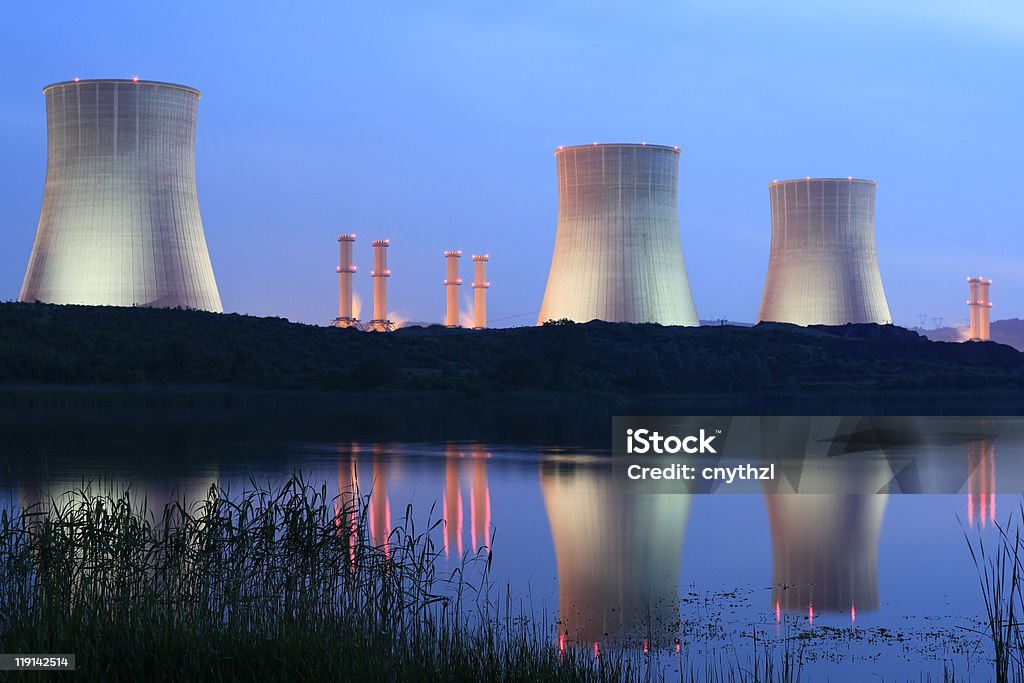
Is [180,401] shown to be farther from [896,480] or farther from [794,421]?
[896,480]

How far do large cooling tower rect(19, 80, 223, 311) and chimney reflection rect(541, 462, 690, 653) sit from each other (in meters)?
18.9

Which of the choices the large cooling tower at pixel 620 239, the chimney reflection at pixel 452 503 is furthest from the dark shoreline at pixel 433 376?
the chimney reflection at pixel 452 503

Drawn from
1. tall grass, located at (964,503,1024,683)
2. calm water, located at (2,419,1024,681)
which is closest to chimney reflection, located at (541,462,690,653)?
calm water, located at (2,419,1024,681)

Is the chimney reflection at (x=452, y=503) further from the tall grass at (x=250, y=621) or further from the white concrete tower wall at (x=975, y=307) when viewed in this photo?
the white concrete tower wall at (x=975, y=307)

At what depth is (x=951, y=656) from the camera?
6723mm

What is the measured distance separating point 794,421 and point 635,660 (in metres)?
26.6

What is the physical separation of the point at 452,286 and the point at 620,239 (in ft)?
72.3

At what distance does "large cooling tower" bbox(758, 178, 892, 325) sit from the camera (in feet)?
145

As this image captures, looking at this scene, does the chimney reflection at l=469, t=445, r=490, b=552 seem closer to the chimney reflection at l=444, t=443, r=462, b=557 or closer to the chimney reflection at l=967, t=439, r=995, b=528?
the chimney reflection at l=444, t=443, r=462, b=557

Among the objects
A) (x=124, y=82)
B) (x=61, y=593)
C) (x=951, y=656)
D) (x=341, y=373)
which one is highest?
(x=124, y=82)

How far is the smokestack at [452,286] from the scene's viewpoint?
5834cm

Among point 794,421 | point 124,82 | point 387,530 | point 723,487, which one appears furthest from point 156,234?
point 387,530

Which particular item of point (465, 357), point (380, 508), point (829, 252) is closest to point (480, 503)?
point (380, 508)

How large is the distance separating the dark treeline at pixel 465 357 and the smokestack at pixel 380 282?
296 cm
